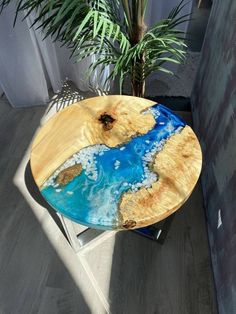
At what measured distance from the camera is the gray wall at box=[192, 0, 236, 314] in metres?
1.03

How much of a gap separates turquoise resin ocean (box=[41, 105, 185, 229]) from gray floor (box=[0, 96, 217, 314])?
0.47 meters

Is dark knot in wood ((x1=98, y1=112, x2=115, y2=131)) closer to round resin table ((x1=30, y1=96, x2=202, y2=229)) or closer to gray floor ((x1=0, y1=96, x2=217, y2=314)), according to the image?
round resin table ((x1=30, y1=96, x2=202, y2=229))

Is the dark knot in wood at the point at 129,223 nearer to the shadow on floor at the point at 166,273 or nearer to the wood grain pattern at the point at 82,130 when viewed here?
the wood grain pattern at the point at 82,130

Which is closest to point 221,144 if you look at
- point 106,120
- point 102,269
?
point 106,120

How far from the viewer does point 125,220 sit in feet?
2.60

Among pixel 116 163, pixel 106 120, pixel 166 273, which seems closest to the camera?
pixel 116 163

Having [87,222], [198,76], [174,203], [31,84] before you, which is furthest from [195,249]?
[31,84]

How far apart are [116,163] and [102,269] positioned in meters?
0.53

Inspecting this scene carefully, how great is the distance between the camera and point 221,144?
1.19 m

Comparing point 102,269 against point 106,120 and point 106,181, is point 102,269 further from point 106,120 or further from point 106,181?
point 106,120

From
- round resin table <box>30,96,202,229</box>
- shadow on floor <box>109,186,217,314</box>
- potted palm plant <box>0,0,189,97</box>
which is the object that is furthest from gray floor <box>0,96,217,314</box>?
potted palm plant <box>0,0,189,97</box>

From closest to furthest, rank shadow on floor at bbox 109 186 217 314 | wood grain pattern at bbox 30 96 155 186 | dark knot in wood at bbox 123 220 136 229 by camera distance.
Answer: dark knot in wood at bbox 123 220 136 229, wood grain pattern at bbox 30 96 155 186, shadow on floor at bbox 109 186 217 314

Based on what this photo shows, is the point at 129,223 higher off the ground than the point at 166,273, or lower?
higher

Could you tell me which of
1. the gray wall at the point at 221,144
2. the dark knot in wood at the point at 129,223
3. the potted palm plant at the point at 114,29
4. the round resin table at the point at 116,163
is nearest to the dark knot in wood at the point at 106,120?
the round resin table at the point at 116,163
